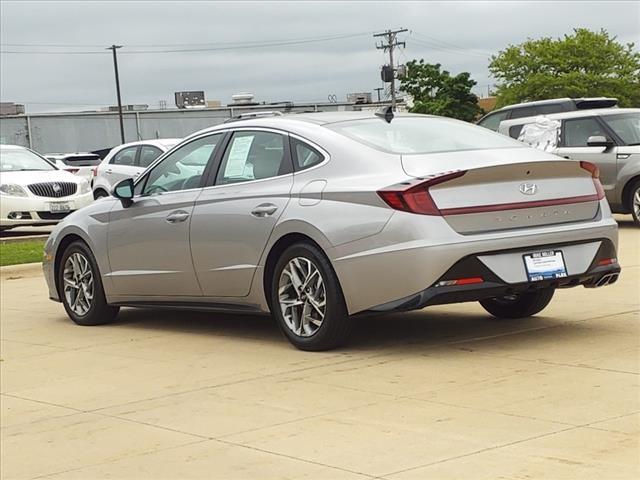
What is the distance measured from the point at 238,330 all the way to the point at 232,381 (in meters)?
2.02

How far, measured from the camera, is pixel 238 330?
30.3 ft

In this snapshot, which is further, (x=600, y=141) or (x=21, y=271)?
(x=600, y=141)

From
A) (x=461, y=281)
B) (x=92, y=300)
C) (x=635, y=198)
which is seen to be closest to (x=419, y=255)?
(x=461, y=281)

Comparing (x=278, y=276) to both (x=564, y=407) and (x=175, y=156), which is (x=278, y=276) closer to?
(x=175, y=156)

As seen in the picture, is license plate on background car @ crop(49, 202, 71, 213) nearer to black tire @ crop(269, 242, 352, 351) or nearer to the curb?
the curb

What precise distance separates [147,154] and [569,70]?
190ft

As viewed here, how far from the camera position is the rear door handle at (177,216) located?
29.2 ft

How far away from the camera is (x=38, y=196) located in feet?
64.7

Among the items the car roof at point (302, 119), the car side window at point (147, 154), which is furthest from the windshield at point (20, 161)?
the car roof at point (302, 119)

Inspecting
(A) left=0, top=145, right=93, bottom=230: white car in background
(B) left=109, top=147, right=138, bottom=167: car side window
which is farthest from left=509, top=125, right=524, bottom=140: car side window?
(B) left=109, top=147, right=138, bottom=167: car side window

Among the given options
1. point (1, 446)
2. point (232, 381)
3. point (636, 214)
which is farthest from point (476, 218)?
point (636, 214)

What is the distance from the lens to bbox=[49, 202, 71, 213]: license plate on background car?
64.5 feet

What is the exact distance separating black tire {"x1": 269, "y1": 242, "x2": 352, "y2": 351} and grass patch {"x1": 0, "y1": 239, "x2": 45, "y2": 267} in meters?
8.22

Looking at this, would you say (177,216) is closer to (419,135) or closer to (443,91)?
(419,135)
